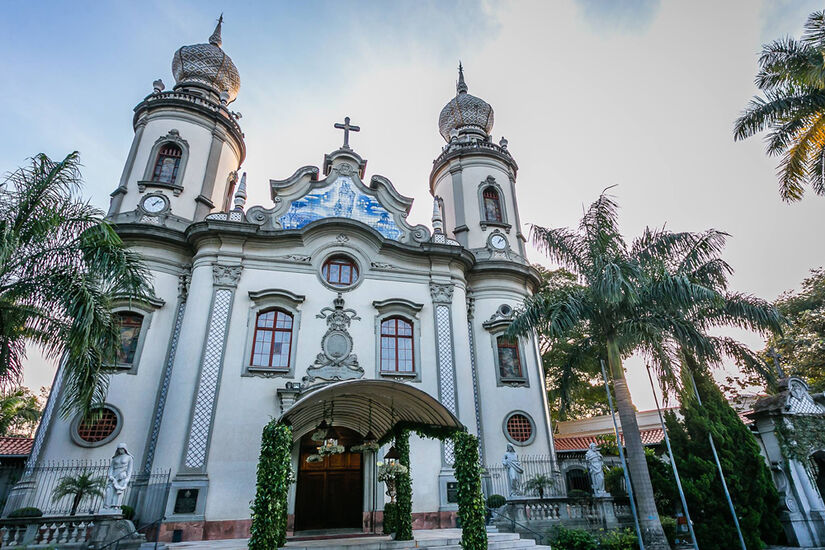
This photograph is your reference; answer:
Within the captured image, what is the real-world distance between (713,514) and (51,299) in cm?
1675

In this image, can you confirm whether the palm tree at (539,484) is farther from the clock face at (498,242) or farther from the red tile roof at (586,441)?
the clock face at (498,242)

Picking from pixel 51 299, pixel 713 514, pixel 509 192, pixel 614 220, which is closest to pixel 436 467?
pixel 713 514

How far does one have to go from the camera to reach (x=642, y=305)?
40.2 ft

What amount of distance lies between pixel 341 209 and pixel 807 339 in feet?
67.9

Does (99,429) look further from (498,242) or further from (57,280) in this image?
(498,242)

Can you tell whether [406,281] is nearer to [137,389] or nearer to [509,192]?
[509,192]

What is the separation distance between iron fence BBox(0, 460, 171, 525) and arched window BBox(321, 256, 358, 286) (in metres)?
7.34

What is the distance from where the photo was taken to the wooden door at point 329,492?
13945mm

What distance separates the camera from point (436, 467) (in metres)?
14.6

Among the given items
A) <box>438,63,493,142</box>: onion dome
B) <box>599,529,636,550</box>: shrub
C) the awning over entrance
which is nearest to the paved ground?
the awning over entrance

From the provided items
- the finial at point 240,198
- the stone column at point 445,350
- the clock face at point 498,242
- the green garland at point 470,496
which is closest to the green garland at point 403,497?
the green garland at point 470,496

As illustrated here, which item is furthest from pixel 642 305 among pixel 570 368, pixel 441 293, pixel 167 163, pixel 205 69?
pixel 205 69

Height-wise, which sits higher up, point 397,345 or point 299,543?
point 397,345

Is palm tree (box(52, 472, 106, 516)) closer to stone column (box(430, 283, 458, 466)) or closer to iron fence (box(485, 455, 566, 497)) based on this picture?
stone column (box(430, 283, 458, 466))
